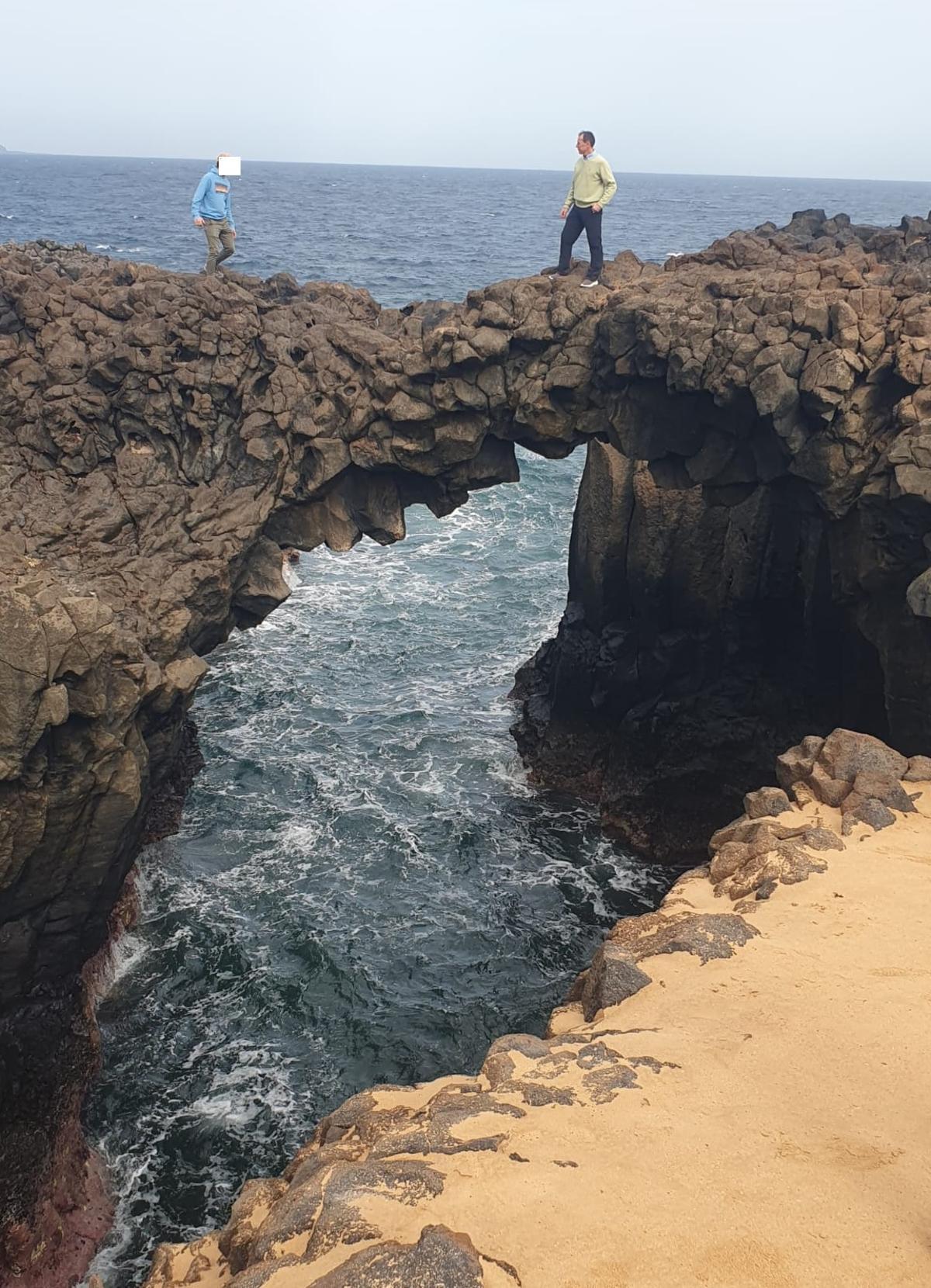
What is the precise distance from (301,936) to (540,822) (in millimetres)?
6006

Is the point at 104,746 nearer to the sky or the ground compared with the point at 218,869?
nearer to the sky

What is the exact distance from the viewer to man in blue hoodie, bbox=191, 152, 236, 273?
72.9 ft

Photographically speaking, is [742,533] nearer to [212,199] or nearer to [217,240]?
[217,240]

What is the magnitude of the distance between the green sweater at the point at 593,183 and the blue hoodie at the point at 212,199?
266 inches

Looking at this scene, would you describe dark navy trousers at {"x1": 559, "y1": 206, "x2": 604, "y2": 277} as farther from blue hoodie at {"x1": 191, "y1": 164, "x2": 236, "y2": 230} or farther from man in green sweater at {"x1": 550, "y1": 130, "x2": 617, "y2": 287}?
blue hoodie at {"x1": 191, "y1": 164, "x2": 236, "y2": 230}

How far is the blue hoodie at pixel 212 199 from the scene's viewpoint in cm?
2219

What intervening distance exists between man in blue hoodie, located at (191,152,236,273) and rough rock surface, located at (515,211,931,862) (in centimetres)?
825

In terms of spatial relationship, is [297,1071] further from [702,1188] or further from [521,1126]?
[702,1188]

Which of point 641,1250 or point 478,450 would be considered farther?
point 478,450

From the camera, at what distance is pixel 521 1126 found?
9.38 metres

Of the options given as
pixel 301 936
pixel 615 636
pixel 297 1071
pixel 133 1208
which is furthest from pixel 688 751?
pixel 133 1208

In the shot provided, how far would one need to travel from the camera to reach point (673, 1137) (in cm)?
918

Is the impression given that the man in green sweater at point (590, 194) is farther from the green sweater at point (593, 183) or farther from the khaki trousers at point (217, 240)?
the khaki trousers at point (217, 240)

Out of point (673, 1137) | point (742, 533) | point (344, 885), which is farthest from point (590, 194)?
point (673, 1137)
